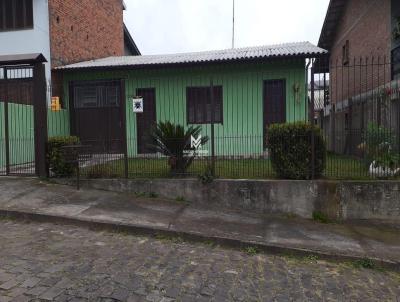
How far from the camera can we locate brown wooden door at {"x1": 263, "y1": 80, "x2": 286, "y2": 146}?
12984 mm

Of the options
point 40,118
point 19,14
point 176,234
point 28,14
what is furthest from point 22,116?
point 176,234

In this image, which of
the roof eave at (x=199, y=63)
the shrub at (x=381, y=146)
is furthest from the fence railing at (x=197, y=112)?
the shrub at (x=381, y=146)

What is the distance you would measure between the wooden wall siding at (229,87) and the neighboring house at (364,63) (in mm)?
1138

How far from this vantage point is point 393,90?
34.3 ft

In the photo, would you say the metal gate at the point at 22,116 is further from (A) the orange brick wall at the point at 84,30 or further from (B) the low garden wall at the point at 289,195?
(A) the orange brick wall at the point at 84,30

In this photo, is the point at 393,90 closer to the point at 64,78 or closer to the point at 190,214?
the point at 190,214

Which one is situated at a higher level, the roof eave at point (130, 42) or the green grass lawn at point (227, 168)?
the roof eave at point (130, 42)

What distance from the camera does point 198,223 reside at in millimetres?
7012

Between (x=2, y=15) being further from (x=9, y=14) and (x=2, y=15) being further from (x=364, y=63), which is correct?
(x=364, y=63)

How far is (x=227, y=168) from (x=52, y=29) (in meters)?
8.58

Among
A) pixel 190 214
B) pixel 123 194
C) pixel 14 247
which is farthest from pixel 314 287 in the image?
pixel 123 194

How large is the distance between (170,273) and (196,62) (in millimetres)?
8866

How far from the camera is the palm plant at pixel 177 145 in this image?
8.83 meters

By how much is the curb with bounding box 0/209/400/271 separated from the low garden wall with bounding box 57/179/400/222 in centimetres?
199
